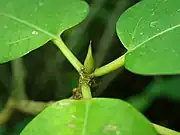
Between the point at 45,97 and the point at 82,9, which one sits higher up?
the point at 82,9

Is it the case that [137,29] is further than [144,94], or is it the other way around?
[144,94]

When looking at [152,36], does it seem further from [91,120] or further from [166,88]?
[166,88]

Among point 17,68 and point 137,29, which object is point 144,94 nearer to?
point 17,68

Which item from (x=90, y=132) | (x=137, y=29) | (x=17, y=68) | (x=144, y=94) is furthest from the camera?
(x=144, y=94)

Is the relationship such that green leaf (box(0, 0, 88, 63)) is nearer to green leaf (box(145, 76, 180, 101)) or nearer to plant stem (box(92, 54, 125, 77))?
plant stem (box(92, 54, 125, 77))

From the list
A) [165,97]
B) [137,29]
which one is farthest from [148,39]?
[165,97]

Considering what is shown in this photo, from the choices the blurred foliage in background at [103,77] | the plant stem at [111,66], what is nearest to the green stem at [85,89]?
the plant stem at [111,66]

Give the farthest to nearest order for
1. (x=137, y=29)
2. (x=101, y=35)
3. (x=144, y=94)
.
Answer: (x=101, y=35) < (x=144, y=94) < (x=137, y=29)

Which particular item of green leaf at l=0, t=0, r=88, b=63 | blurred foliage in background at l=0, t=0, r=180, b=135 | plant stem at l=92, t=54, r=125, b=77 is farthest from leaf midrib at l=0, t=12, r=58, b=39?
blurred foliage in background at l=0, t=0, r=180, b=135
